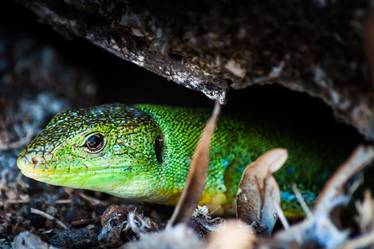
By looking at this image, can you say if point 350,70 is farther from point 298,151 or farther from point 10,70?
point 10,70

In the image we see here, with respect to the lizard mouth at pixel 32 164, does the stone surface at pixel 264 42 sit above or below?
above

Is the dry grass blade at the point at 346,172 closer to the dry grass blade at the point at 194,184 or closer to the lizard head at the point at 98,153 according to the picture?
the dry grass blade at the point at 194,184

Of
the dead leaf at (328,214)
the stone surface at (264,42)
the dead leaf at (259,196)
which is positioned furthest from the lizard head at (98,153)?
the dead leaf at (328,214)

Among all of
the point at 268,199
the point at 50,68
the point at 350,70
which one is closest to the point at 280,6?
the point at 350,70

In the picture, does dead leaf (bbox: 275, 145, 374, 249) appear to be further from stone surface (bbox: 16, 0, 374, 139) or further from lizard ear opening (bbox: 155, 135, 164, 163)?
lizard ear opening (bbox: 155, 135, 164, 163)

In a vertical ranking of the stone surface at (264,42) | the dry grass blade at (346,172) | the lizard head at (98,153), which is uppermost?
the stone surface at (264,42)

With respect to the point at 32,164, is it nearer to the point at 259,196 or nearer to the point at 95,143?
the point at 95,143

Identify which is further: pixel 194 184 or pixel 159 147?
pixel 159 147

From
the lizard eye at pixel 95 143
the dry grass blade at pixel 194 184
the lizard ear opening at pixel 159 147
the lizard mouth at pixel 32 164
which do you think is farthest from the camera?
the lizard ear opening at pixel 159 147

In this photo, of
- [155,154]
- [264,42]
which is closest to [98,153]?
[155,154]
